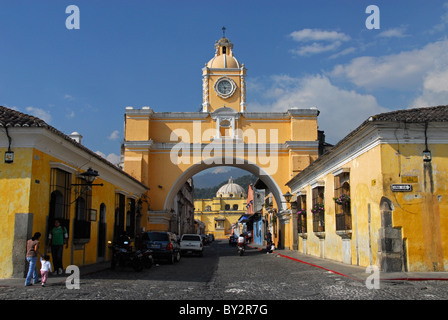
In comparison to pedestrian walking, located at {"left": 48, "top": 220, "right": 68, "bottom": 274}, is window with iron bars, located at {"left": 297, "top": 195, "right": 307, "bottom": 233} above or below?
above

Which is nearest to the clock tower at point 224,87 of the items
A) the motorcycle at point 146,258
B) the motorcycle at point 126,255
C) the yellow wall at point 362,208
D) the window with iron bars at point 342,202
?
the yellow wall at point 362,208

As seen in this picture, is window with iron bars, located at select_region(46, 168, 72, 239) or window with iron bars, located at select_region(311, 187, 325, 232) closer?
window with iron bars, located at select_region(46, 168, 72, 239)

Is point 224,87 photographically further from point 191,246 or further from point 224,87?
point 191,246

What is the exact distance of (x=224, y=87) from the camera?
2925 centimetres

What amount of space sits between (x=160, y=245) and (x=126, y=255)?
12.8 ft

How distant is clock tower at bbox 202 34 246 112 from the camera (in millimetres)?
28891

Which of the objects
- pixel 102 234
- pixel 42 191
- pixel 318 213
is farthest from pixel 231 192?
pixel 42 191

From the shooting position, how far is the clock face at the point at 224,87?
95.6 feet

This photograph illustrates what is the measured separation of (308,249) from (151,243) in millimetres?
8048

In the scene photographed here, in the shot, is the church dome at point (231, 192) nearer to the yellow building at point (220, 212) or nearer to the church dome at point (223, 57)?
the yellow building at point (220, 212)

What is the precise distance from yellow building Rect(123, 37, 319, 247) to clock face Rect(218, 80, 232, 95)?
1.75 meters

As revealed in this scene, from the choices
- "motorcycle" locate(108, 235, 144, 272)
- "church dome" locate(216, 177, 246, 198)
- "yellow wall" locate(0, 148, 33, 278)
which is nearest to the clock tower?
"motorcycle" locate(108, 235, 144, 272)

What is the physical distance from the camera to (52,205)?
12328 mm

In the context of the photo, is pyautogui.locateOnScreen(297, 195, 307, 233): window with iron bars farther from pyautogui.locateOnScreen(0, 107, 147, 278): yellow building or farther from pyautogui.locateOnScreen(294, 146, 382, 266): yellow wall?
pyautogui.locateOnScreen(0, 107, 147, 278): yellow building
